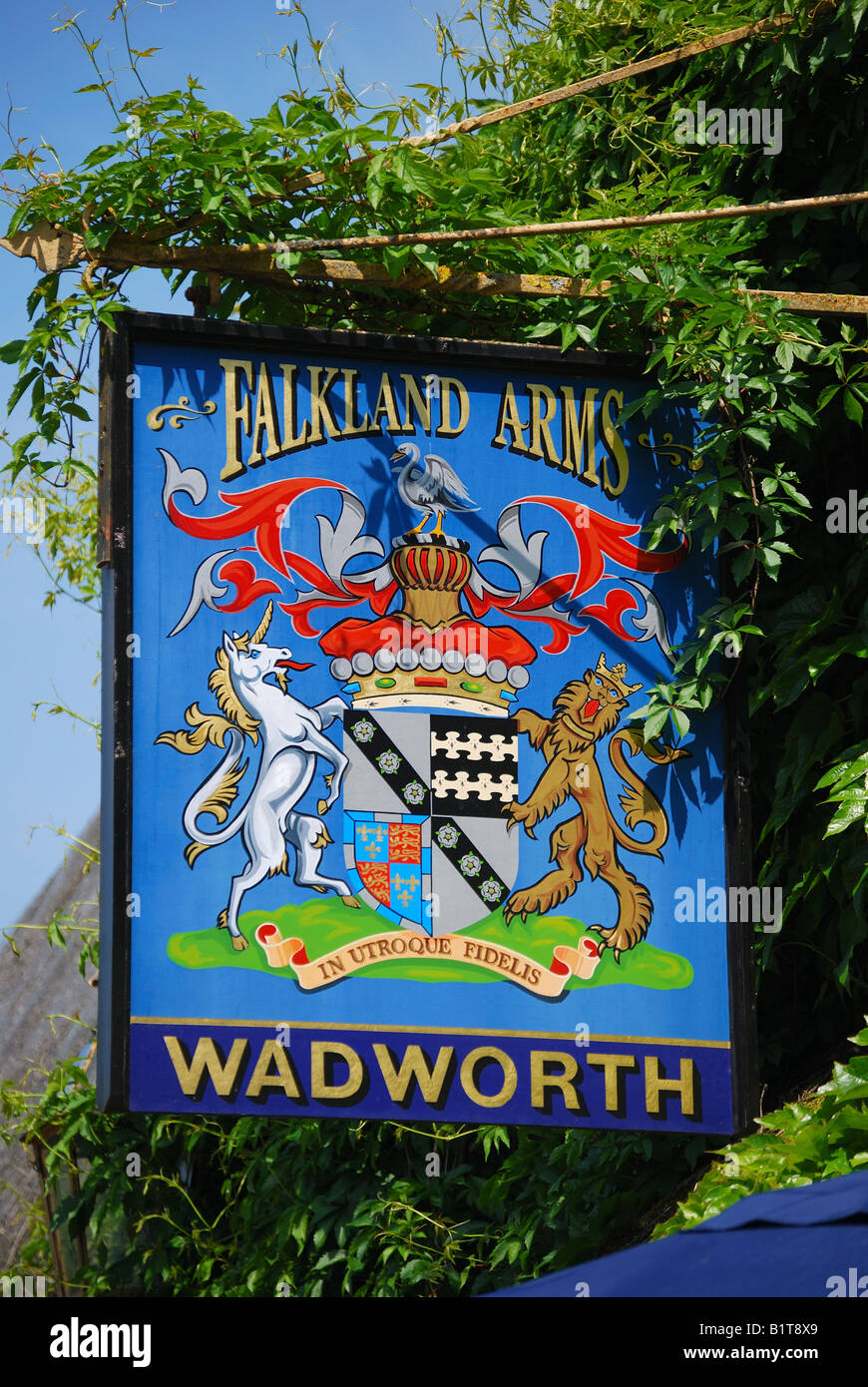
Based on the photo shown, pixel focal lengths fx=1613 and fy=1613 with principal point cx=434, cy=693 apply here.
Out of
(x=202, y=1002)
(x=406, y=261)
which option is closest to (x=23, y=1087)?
(x=202, y=1002)

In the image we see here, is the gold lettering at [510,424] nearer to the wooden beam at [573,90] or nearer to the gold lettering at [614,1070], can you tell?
the wooden beam at [573,90]

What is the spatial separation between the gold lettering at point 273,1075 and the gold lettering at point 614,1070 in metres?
0.96

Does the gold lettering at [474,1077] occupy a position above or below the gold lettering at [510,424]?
below

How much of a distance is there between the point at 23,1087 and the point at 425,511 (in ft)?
19.3

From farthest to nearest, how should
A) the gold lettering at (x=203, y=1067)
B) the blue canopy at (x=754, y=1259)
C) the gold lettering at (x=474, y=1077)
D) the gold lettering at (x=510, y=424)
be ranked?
the gold lettering at (x=510, y=424) < the gold lettering at (x=474, y=1077) < the gold lettering at (x=203, y=1067) < the blue canopy at (x=754, y=1259)

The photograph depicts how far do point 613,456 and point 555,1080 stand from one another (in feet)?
7.16

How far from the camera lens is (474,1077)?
16.5 feet

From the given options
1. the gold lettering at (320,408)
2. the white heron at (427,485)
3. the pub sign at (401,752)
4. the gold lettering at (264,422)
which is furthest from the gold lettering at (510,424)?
the gold lettering at (264,422)

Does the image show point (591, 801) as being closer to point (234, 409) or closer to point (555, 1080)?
point (555, 1080)

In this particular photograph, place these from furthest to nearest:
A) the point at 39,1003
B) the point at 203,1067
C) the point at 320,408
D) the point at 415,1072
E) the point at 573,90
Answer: the point at 39,1003, the point at 573,90, the point at 320,408, the point at 415,1072, the point at 203,1067

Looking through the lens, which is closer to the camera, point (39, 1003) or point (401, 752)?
point (401, 752)

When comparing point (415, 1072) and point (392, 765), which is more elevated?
point (392, 765)

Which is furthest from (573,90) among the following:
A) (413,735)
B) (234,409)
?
(413,735)

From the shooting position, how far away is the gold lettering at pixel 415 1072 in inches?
195
